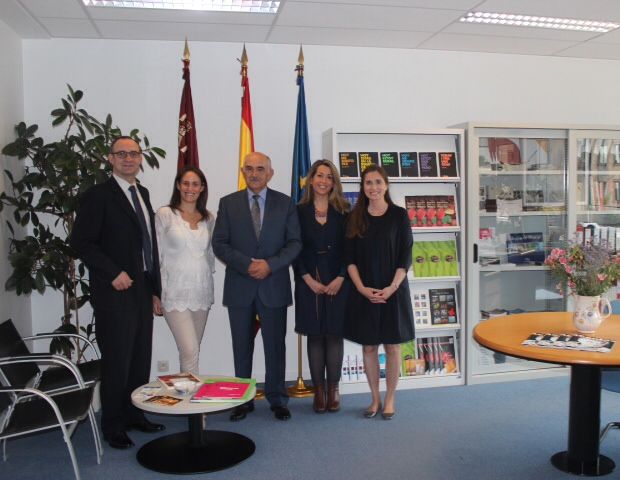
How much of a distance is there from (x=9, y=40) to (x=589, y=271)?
3897 millimetres

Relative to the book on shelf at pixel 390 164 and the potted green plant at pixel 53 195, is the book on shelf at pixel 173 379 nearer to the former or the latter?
the potted green plant at pixel 53 195

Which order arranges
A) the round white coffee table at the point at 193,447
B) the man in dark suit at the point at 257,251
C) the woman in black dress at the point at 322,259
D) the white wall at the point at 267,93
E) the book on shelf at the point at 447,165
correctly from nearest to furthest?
the round white coffee table at the point at 193,447
the man in dark suit at the point at 257,251
the woman in black dress at the point at 322,259
the white wall at the point at 267,93
the book on shelf at the point at 447,165

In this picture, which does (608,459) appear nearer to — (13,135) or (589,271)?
(589,271)

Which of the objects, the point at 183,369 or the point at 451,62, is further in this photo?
the point at 451,62

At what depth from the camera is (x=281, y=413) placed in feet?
12.0

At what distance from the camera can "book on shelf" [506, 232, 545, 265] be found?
4.75 m

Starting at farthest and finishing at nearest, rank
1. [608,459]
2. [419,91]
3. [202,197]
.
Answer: [419,91] < [202,197] < [608,459]

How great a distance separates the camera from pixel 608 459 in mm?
2998

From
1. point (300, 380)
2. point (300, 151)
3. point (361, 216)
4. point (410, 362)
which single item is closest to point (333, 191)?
point (361, 216)

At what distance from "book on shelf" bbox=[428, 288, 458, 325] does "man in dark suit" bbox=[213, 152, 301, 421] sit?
142 cm

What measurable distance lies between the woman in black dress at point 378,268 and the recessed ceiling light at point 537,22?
55.4 inches

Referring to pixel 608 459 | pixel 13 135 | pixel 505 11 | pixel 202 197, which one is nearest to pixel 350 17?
pixel 505 11

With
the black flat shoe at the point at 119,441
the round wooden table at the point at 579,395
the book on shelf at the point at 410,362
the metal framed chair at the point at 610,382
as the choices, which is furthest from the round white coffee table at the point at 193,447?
the metal framed chair at the point at 610,382

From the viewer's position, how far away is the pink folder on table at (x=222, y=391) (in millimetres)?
2734
